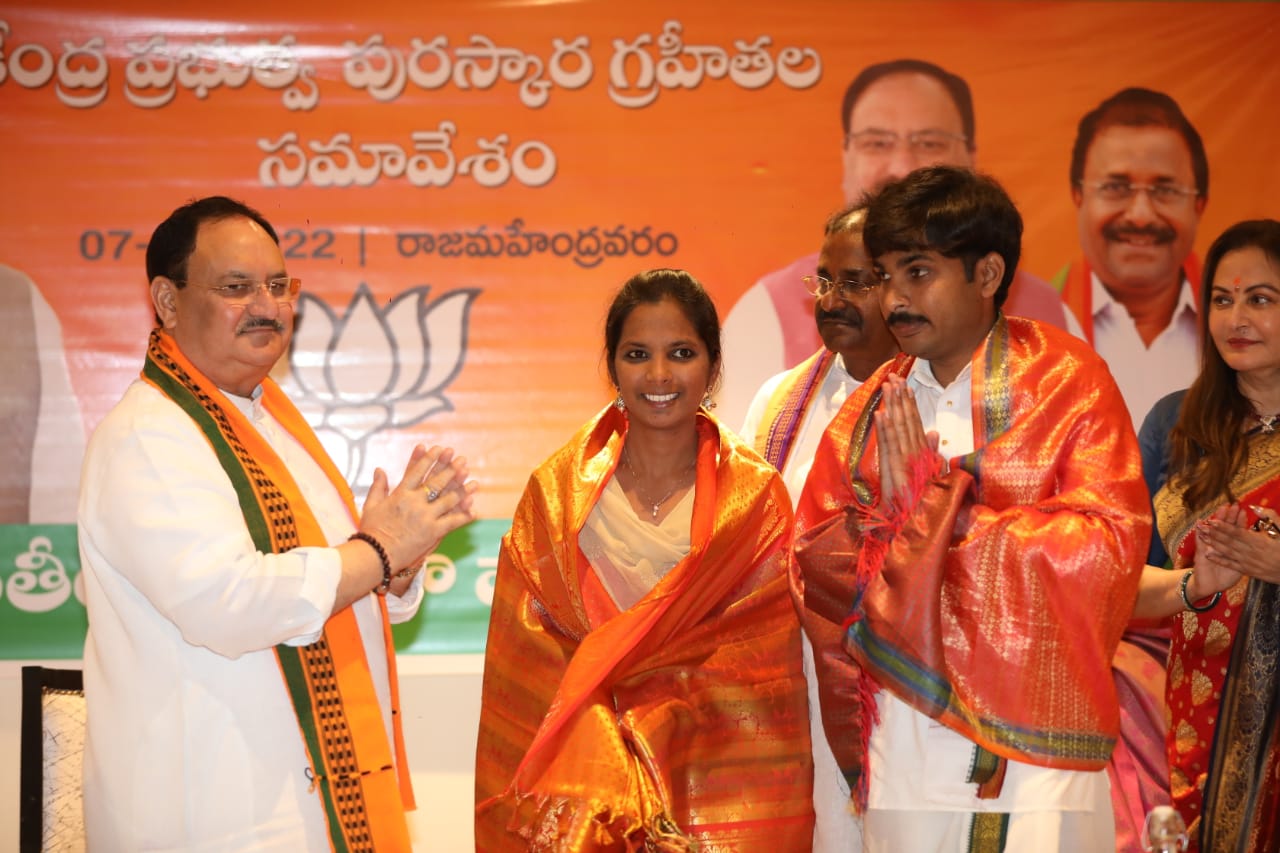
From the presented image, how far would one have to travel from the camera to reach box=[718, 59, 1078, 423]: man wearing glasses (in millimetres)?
4828

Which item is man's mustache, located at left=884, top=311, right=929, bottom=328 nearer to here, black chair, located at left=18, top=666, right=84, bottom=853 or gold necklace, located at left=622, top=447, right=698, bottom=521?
gold necklace, located at left=622, top=447, right=698, bottom=521

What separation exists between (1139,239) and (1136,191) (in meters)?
0.19

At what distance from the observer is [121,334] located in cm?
469

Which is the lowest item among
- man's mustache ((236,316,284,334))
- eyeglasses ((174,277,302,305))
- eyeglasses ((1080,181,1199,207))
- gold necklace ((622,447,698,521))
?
gold necklace ((622,447,698,521))

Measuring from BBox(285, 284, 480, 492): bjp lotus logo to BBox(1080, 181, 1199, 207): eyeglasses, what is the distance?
249 cm

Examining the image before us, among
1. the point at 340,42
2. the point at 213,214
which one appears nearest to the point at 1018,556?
the point at 213,214

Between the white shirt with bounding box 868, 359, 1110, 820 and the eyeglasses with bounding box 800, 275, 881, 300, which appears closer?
the white shirt with bounding box 868, 359, 1110, 820

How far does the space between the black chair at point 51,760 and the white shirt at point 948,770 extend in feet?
6.81

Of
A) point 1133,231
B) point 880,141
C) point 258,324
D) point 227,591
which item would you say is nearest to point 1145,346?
point 1133,231

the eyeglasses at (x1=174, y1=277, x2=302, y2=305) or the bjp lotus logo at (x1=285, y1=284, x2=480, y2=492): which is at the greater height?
the bjp lotus logo at (x1=285, y1=284, x2=480, y2=492)

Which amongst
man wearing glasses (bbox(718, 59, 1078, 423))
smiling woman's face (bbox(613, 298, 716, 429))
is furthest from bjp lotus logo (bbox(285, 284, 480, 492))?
smiling woman's face (bbox(613, 298, 716, 429))

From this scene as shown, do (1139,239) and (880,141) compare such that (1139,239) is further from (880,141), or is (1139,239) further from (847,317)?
(847,317)

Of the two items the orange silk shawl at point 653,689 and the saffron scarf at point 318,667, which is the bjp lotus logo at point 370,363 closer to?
the orange silk shawl at point 653,689

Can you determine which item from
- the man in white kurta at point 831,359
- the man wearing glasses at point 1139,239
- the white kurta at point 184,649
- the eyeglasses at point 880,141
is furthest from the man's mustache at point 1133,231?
the white kurta at point 184,649
